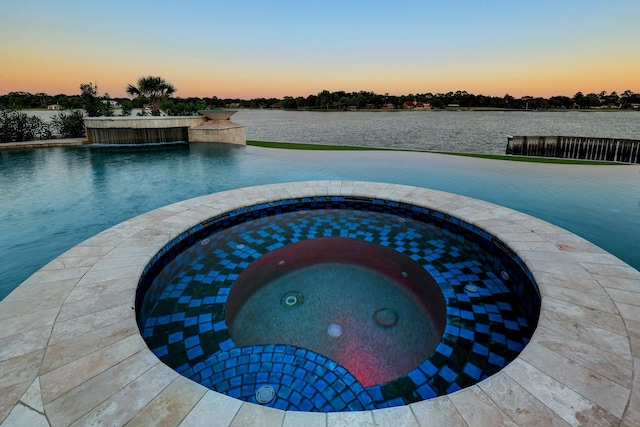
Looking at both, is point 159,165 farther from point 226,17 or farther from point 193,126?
point 226,17

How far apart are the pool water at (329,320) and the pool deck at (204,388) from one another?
1.50ft

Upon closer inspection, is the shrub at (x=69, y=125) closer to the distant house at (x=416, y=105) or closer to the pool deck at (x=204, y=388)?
the pool deck at (x=204, y=388)

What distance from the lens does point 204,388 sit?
8.21ft

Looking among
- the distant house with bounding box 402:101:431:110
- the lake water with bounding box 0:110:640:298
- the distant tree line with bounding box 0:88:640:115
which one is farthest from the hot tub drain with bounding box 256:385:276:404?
the distant house with bounding box 402:101:431:110

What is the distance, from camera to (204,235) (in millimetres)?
5988

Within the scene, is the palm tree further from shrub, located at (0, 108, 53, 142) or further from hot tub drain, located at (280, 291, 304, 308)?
hot tub drain, located at (280, 291, 304, 308)

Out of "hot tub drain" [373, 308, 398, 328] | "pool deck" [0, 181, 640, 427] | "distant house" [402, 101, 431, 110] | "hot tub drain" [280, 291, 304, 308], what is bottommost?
"hot tub drain" [373, 308, 398, 328]

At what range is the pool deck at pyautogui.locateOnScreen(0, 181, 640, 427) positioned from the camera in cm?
220

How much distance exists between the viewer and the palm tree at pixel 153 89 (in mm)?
29194

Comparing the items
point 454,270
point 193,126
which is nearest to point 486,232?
point 454,270

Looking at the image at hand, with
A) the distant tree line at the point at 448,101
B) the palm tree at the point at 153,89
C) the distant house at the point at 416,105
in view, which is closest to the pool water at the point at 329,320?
the palm tree at the point at 153,89

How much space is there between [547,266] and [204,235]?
227 inches

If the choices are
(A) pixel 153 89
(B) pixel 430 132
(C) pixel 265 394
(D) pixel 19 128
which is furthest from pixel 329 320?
(B) pixel 430 132

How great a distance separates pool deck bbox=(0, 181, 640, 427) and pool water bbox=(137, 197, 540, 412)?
0.46 m
